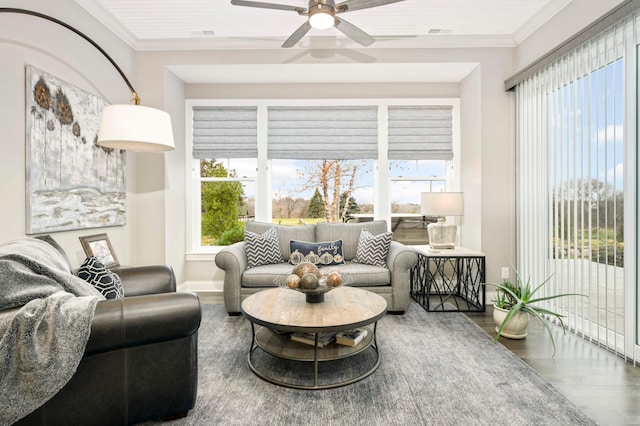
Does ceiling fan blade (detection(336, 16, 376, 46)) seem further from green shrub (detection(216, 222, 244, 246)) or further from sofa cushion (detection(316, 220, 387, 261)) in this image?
green shrub (detection(216, 222, 244, 246))

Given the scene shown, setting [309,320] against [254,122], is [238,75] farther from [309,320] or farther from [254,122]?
[309,320]

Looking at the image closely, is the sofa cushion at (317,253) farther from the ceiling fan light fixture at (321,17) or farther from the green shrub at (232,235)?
the ceiling fan light fixture at (321,17)

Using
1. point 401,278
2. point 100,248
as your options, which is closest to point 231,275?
point 100,248

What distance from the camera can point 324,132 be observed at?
4.35 meters

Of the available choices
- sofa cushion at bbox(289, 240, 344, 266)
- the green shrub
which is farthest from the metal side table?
the green shrub

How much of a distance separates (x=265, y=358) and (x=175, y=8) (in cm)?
315

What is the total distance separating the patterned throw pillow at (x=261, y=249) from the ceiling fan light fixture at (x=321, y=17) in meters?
2.13

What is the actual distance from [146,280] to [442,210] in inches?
112

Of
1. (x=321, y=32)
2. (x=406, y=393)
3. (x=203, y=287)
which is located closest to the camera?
(x=406, y=393)

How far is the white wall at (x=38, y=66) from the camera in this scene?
2.23 m

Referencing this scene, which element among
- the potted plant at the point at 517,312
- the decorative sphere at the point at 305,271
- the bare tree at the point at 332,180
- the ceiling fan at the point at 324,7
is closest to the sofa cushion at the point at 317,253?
the bare tree at the point at 332,180

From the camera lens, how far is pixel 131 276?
8.09ft

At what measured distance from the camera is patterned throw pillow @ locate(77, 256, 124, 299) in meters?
2.10

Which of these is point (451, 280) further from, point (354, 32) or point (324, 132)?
point (354, 32)
